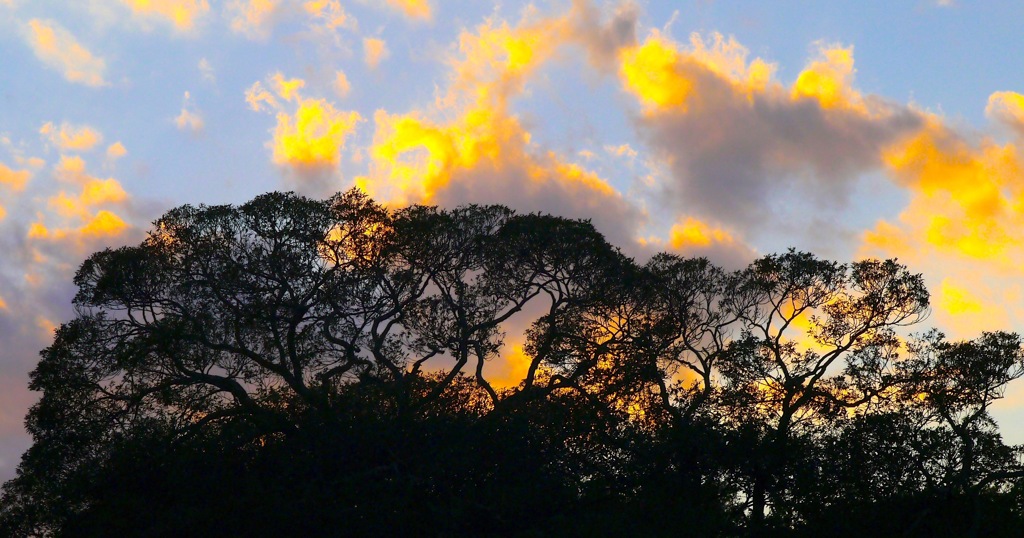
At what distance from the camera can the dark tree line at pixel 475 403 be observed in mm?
24125

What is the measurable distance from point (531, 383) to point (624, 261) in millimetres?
5004

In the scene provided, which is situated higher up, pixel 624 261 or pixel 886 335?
pixel 624 261

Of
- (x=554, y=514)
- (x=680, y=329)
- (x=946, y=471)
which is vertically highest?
(x=680, y=329)

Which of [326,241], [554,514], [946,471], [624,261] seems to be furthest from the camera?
[624,261]

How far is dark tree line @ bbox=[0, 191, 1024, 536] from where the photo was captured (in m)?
24.1

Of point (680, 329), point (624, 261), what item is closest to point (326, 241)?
point (624, 261)

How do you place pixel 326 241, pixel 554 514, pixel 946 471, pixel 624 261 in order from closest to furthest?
pixel 554 514 → pixel 946 471 → pixel 326 241 → pixel 624 261

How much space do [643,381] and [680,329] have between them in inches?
123

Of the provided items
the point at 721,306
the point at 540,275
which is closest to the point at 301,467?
the point at 540,275

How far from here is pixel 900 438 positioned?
2673 centimetres

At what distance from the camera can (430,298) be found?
98.2 ft

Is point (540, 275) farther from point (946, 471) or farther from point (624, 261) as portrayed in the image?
point (946, 471)

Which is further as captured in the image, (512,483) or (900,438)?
(900,438)

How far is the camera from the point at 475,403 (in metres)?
28.3
